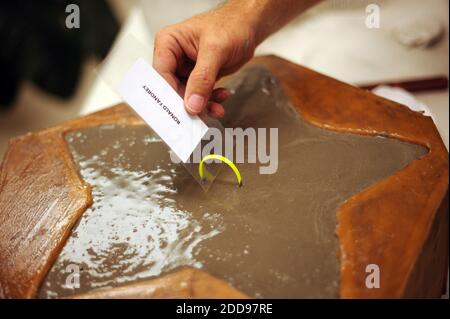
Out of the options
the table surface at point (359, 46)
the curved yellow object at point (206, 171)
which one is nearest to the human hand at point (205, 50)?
the curved yellow object at point (206, 171)

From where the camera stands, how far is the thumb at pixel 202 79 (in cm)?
96

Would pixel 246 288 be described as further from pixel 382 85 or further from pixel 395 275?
pixel 382 85

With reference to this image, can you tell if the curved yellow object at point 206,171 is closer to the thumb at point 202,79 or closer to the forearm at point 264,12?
the thumb at point 202,79

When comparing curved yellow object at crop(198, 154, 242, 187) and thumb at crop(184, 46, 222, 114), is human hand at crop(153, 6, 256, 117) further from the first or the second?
curved yellow object at crop(198, 154, 242, 187)

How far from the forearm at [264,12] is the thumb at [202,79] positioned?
177 millimetres

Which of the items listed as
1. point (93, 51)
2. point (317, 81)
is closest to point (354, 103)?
point (317, 81)

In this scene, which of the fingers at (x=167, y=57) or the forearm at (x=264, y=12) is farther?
the forearm at (x=264, y=12)

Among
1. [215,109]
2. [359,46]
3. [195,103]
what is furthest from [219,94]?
[359,46]

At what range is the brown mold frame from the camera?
2.69 feet

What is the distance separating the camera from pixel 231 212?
93cm

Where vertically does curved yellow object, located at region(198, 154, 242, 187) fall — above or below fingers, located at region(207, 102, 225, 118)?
below

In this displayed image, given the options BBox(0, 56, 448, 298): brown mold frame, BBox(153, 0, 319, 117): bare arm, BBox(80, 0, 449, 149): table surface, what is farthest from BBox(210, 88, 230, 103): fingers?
BBox(80, 0, 449, 149): table surface

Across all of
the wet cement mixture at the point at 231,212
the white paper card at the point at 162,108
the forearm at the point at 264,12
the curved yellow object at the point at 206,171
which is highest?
the forearm at the point at 264,12

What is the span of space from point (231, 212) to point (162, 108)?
241mm
